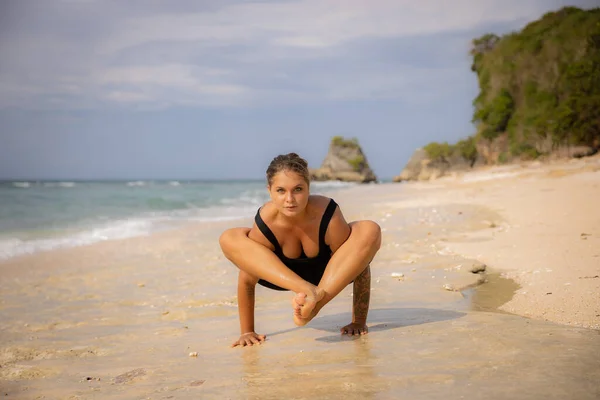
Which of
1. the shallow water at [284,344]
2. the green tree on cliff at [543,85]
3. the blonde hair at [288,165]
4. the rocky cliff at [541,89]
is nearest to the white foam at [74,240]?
the shallow water at [284,344]

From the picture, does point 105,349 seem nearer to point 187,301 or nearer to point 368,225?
point 187,301

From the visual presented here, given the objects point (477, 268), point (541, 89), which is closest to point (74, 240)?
point (477, 268)

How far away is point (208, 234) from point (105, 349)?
8.35m

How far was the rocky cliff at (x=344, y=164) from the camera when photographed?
103625mm

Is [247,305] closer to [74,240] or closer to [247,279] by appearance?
[247,279]

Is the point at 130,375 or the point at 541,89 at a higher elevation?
the point at 541,89

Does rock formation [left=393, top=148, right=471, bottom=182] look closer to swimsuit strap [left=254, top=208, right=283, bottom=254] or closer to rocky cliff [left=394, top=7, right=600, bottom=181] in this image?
rocky cliff [left=394, top=7, right=600, bottom=181]

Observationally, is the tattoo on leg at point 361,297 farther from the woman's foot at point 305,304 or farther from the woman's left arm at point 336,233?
the woman's foot at point 305,304

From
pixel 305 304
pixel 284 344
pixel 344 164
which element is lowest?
pixel 284 344

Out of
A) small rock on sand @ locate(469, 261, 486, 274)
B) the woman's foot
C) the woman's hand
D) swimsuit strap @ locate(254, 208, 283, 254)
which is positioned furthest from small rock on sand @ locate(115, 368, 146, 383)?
small rock on sand @ locate(469, 261, 486, 274)

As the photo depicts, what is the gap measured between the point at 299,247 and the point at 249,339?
75 centimetres

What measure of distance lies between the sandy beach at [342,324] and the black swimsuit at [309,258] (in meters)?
0.44

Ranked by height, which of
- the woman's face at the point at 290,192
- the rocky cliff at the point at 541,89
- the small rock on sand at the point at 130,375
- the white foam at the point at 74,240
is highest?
the rocky cliff at the point at 541,89

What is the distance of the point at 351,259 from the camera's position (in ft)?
11.8
